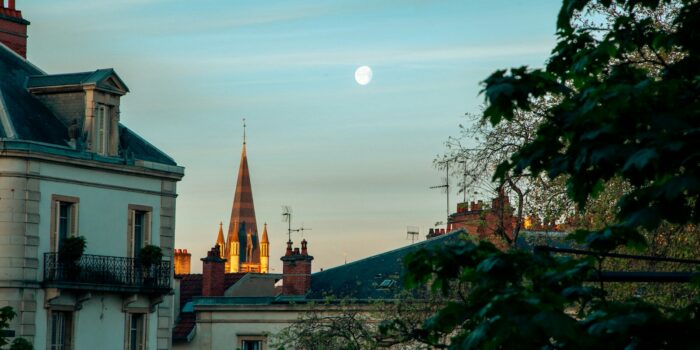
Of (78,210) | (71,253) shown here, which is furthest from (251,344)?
(71,253)

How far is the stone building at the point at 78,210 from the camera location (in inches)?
1665

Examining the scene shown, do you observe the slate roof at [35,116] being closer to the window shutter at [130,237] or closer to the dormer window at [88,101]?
the dormer window at [88,101]

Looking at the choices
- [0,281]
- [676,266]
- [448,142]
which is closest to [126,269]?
[0,281]

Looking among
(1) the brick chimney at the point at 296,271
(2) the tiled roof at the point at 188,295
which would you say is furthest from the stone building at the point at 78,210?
(1) the brick chimney at the point at 296,271

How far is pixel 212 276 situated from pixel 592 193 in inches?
2296

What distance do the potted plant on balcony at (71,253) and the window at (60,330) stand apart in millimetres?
1178

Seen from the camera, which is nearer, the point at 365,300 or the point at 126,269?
the point at 126,269

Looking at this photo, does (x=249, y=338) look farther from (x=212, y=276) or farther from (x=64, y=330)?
(x=64, y=330)

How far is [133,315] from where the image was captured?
1832 inches

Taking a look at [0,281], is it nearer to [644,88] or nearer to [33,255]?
[33,255]

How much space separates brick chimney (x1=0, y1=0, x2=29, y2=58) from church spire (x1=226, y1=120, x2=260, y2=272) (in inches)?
5158

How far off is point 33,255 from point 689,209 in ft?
113

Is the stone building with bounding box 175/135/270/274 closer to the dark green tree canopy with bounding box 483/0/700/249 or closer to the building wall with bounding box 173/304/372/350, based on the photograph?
the building wall with bounding box 173/304/372/350

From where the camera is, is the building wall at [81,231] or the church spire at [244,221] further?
the church spire at [244,221]
